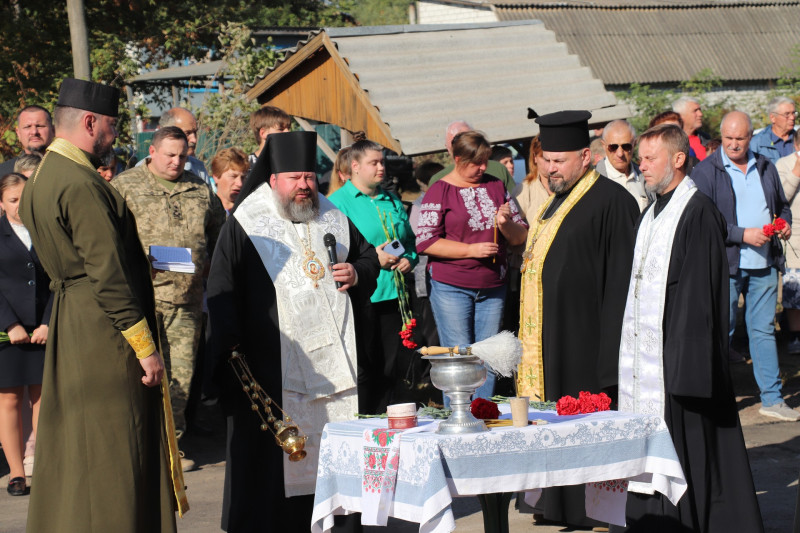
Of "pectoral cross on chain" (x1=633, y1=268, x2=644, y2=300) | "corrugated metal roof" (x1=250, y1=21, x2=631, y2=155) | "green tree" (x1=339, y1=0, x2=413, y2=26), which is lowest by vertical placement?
"pectoral cross on chain" (x1=633, y1=268, x2=644, y2=300)

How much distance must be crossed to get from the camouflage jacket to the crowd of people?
1 cm

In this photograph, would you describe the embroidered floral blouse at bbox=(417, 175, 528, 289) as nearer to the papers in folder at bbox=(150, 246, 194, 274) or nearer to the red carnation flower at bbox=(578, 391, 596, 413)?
the papers in folder at bbox=(150, 246, 194, 274)

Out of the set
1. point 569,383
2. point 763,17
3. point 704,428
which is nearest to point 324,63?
point 569,383

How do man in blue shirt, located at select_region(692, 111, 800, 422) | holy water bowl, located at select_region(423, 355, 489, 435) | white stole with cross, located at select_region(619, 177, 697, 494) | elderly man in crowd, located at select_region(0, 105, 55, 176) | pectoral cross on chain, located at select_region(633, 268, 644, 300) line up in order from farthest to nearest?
man in blue shirt, located at select_region(692, 111, 800, 422), elderly man in crowd, located at select_region(0, 105, 55, 176), pectoral cross on chain, located at select_region(633, 268, 644, 300), white stole with cross, located at select_region(619, 177, 697, 494), holy water bowl, located at select_region(423, 355, 489, 435)

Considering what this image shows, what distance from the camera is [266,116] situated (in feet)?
26.9

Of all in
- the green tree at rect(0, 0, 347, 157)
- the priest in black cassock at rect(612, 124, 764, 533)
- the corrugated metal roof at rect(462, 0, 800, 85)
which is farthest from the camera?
the corrugated metal roof at rect(462, 0, 800, 85)

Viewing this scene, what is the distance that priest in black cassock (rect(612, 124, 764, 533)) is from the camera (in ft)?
17.3

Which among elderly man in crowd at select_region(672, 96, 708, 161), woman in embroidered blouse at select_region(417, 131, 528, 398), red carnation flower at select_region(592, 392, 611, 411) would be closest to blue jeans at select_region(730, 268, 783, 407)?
elderly man in crowd at select_region(672, 96, 708, 161)

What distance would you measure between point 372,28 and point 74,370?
6.92m

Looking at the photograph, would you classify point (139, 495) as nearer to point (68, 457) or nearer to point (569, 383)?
point (68, 457)

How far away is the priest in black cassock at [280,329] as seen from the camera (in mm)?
5648

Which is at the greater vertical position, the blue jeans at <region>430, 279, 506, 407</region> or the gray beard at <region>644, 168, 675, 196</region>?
the gray beard at <region>644, 168, 675, 196</region>

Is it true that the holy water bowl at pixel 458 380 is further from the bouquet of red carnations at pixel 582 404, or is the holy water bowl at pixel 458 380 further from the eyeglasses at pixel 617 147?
the eyeglasses at pixel 617 147

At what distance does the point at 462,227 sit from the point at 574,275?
1.73 metres
